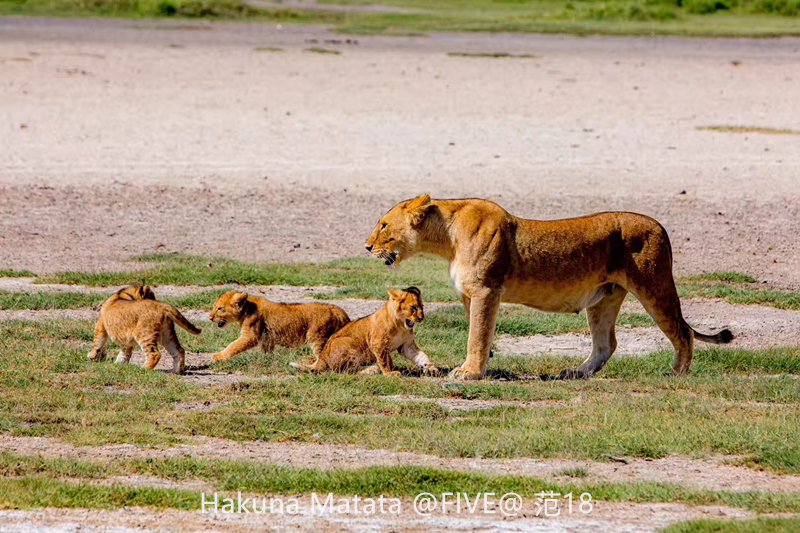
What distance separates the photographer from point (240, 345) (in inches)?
375

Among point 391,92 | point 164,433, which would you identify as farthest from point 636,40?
point 164,433

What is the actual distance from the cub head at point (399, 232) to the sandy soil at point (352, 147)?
5338 millimetres

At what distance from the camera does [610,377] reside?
9.20 meters

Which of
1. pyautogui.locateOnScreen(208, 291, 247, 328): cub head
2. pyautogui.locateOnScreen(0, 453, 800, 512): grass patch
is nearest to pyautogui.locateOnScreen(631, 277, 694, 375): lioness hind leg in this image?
pyautogui.locateOnScreen(0, 453, 800, 512): grass patch

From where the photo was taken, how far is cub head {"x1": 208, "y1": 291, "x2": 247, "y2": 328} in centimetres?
952

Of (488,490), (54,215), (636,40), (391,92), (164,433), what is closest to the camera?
(488,490)

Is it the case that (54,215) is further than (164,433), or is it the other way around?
(54,215)

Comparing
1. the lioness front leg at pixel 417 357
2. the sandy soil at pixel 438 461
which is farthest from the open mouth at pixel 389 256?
the sandy soil at pixel 438 461

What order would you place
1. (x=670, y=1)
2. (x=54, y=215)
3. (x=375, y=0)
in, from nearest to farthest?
(x=54, y=215)
(x=670, y=1)
(x=375, y=0)

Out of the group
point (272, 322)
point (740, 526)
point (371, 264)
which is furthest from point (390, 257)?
point (371, 264)

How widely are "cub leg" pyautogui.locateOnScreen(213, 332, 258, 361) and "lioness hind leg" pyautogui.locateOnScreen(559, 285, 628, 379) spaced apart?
88.5 inches

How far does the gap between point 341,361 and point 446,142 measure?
11.7m

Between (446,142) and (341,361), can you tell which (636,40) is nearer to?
(446,142)

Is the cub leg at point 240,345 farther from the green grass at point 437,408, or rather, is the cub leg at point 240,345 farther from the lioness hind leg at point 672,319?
the lioness hind leg at point 672,319
